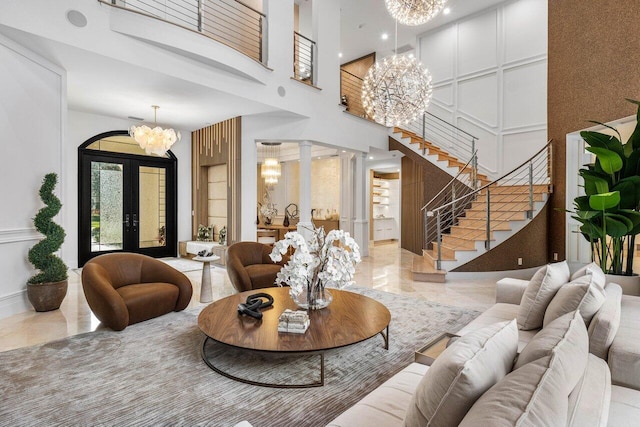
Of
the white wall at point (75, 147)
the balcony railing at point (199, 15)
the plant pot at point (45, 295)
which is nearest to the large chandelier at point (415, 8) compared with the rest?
the balcony railing at point (199, 15)

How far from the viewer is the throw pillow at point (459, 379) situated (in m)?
1.02

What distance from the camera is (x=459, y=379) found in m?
1.02

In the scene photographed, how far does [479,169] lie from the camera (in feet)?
27.4

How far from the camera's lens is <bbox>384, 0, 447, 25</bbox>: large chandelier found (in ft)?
14.4

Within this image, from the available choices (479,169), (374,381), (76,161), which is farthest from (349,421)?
(479,169)

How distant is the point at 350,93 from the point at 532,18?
4.66m

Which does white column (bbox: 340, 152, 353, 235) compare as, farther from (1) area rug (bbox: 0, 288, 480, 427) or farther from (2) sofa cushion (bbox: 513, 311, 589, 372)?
(2) sofa cushion (bbox: 513, 311, 589, 372)

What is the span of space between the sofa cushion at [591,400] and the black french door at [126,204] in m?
8.19

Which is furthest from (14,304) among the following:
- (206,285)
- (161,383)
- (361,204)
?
(361,204)

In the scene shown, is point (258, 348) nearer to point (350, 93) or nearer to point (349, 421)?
point (349, 421)

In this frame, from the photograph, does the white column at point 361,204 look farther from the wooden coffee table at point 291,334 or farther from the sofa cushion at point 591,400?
the sofa cushion at point 591,400

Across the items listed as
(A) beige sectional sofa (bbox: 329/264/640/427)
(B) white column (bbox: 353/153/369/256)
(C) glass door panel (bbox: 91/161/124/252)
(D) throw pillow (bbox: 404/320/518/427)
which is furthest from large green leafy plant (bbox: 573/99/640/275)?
(C) glass door panel (bbox: 91/161/124/252)

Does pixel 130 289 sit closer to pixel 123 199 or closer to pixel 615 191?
pixel 123 199

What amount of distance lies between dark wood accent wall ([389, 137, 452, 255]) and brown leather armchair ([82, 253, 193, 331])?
19.9ft
